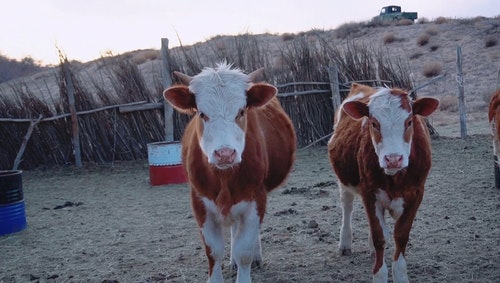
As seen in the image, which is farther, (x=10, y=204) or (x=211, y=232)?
(x=10, y=204)

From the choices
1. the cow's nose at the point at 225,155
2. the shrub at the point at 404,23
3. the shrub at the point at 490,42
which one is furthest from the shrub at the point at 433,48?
the cow's nose at the point at 225,155

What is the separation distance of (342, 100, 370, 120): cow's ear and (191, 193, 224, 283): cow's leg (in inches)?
47.3

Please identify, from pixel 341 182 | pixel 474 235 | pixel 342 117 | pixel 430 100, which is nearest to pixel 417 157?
pixel 430 100

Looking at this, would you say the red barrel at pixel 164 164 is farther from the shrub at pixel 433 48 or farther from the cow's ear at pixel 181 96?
the shrub at pixel 433 48

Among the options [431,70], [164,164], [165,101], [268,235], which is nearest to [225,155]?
[268,235]

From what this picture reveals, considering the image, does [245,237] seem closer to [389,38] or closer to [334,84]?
[334,84]

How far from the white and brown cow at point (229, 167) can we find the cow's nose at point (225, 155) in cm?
10

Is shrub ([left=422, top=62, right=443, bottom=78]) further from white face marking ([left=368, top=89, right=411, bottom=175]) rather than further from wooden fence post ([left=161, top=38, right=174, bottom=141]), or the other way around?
white face marking ([left=368, top=89, right=411, bottom=175])

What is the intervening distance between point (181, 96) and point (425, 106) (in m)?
1.76

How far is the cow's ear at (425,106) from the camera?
13.1ft

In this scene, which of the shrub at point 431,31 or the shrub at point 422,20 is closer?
the shrub at point 431,31

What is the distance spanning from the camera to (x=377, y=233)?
396 centimetres

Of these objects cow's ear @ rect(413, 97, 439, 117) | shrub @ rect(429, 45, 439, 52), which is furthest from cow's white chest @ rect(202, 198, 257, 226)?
shrub @ rect(429, 45, 439, 52)

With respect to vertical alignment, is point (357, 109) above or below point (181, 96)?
below
